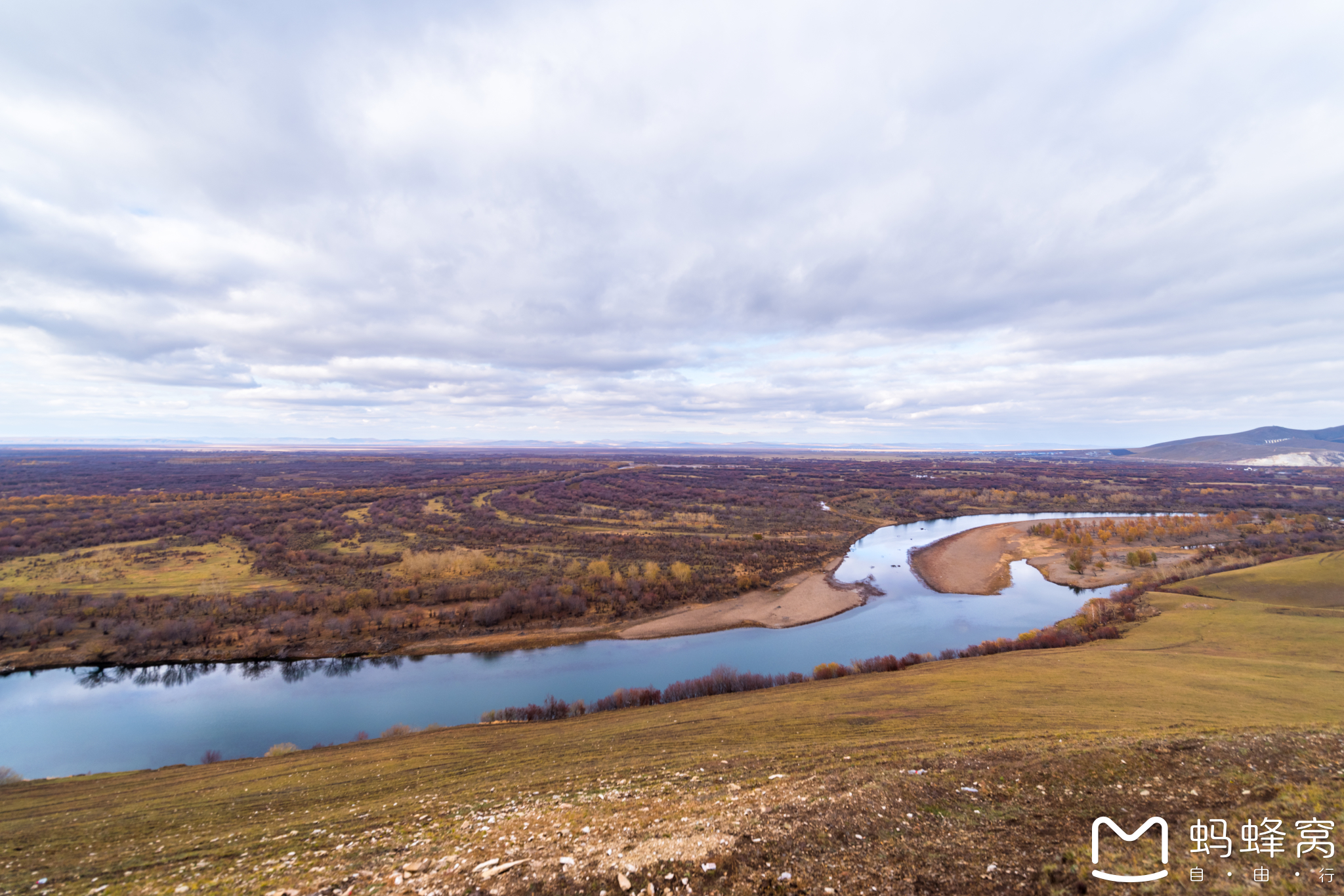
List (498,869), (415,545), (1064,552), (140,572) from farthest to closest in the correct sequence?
1. (1064,552)
2. (415,545)
3. (140,572)
4. (498,869)

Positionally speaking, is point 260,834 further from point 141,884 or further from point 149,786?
point 149,786

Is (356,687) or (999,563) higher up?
(999,563)

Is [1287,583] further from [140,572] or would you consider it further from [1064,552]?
[140,572]

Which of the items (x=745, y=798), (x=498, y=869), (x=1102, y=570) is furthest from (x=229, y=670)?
(x=1102, y=570)

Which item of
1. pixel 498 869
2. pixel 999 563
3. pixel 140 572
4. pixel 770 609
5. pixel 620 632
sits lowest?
pixel 620 632

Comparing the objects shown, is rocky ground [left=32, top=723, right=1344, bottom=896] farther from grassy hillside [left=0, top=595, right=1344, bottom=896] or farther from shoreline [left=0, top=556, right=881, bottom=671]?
shoreline [left=0, top=556, right=881, bottom=671]

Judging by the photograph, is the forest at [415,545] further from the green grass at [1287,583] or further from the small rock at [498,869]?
the small rock at [498,869]
